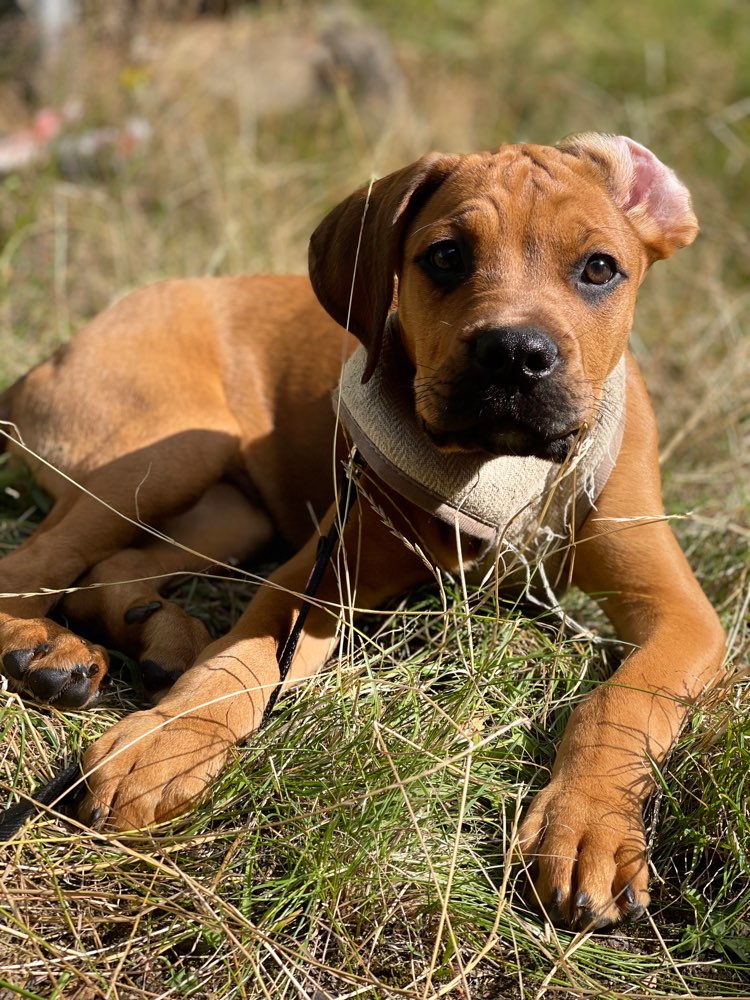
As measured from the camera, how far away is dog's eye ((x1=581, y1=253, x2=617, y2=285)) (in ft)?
10.6

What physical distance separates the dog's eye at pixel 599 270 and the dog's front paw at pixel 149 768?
175cm

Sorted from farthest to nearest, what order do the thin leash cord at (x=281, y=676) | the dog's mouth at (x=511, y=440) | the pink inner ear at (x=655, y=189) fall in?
the pink inner ear at (x=655, y=189) < the dog's mouth at (x=511, y=440) < the thin leash cord at (x=281, y=676)

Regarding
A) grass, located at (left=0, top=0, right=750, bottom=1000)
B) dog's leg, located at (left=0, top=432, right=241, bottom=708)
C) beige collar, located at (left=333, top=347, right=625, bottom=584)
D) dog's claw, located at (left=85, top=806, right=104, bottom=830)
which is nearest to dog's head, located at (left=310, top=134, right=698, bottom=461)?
beige collar, located at (left=333, top=347, right=625, bottom=584)

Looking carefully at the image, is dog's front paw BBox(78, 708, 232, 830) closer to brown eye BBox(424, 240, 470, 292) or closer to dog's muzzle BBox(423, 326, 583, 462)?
dog's muzzle BBox(423, 326, 583, 462)

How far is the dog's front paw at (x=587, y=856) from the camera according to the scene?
2.64 m

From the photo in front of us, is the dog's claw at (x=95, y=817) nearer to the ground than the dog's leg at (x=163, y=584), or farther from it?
farther from it

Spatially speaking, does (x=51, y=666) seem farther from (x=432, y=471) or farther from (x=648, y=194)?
(x=648, y=194)

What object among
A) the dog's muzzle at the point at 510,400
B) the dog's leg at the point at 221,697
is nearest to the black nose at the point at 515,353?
the dog's muzzle at the point at 510,400

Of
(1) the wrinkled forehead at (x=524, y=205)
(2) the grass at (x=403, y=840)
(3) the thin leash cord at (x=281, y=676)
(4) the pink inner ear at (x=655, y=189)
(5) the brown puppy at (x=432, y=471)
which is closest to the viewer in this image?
(2) the grass at (x=403, y=840)

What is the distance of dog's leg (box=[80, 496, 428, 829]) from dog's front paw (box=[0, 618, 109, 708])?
253mm

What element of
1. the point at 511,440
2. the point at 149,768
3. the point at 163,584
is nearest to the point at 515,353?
the point at 511,440

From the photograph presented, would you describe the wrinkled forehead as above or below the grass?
above

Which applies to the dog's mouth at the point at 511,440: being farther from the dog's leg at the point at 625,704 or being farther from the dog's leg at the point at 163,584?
the dog's leg at the point at 163,584

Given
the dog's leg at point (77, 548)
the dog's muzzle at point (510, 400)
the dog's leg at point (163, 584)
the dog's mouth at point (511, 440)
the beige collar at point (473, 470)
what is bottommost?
the dog's leg at point (163, 584)
